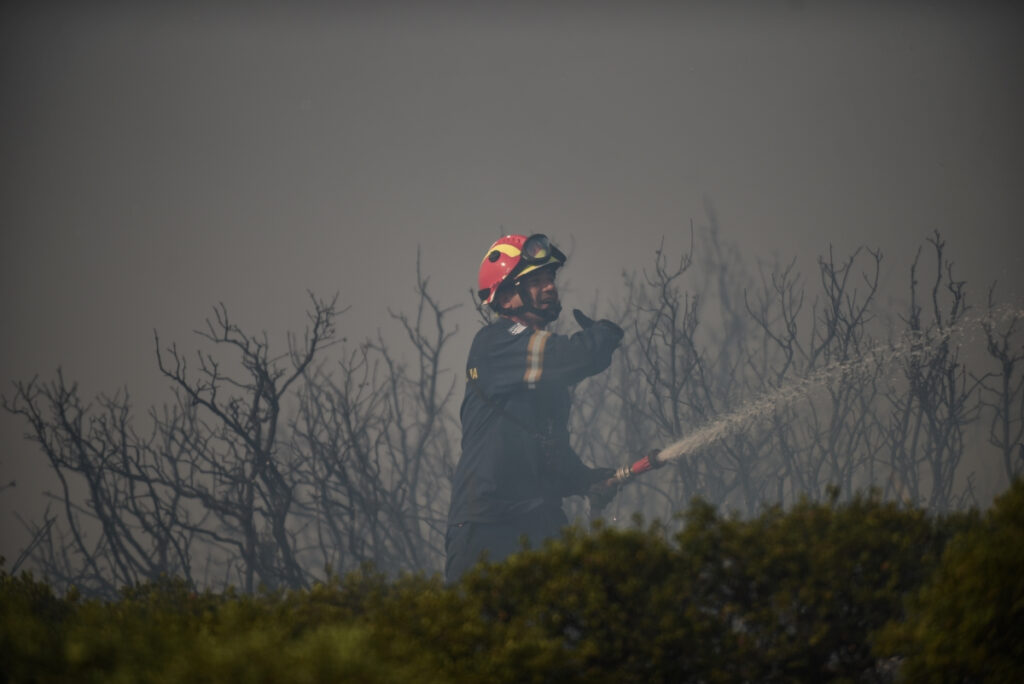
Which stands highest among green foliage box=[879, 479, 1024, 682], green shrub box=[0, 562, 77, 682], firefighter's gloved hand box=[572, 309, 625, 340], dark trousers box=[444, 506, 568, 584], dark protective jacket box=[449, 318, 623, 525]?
firefighter's gloved hand box=[572, 309, 625, 340]

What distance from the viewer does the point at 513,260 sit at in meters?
5.36

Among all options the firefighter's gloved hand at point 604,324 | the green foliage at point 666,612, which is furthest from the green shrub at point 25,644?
the firefighter's gloved hand at point 604,324

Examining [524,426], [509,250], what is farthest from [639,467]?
[509,250]

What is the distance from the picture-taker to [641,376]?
7203mm

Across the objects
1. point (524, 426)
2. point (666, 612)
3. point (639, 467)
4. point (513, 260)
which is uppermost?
point (513, 260)

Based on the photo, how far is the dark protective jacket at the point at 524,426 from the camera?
500cm

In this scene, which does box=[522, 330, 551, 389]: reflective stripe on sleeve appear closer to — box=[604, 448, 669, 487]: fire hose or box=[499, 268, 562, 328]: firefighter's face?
box=[499, 268, 562, 328]: firefighter's face

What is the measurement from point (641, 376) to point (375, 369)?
2291 millimetres

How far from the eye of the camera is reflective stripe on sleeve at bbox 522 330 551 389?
→ 509cm

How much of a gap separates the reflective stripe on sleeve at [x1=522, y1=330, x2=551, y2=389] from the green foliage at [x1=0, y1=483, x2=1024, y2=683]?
222cm

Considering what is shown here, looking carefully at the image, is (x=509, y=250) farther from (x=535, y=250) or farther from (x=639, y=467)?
(x=639, y=467)

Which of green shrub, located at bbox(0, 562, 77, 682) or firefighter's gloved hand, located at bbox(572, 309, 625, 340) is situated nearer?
green shrub, located at bbox(0, 562, 77, 682)

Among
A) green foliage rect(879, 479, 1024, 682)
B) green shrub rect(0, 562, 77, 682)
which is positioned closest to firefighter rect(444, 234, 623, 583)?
green shrub rect(0, 562, 77, 682)

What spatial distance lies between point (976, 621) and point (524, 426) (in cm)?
305
